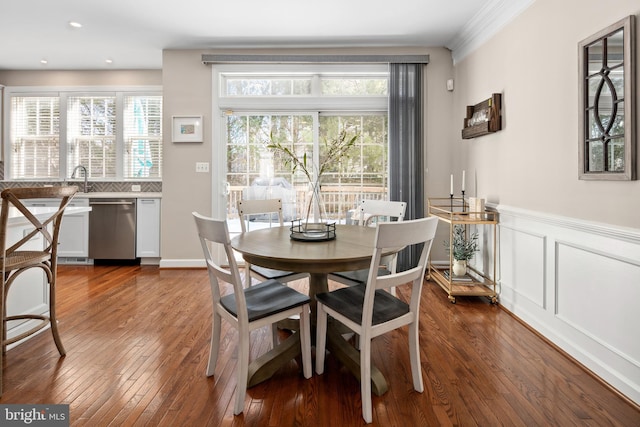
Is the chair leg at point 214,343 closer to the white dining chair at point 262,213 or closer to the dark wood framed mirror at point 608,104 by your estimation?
the white dining chair at point 262,213

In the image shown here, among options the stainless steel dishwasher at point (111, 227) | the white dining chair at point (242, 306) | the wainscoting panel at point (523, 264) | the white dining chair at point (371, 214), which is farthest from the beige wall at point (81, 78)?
the wainscoting panel at point (523, 264)

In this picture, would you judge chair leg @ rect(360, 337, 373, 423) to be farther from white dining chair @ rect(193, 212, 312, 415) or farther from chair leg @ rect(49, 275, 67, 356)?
chair leg @ rect(49, 275, 67, 356)

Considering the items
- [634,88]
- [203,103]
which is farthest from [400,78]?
[634,88]

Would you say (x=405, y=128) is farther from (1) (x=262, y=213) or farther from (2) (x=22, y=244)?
(2) (x=22, y=244)

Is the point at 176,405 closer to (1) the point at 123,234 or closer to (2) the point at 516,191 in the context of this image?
(2) the point at 516,191

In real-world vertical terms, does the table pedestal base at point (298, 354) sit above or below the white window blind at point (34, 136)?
below

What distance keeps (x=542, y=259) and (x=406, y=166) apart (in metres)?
1.89

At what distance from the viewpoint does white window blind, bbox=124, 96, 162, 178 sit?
16.2 feet

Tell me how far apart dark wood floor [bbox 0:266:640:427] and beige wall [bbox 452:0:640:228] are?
92 centimetres

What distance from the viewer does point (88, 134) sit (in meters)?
4.97

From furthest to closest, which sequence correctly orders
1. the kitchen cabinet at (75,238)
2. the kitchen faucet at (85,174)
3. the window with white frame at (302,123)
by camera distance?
the kitchen faucet at (85,174)
the kitchen cabinet at (75,238)
the window with white frame at (302,123)

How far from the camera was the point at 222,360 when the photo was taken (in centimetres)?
210

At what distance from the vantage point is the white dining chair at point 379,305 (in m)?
1.50

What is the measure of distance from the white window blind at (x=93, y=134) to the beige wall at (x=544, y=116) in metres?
4.75
